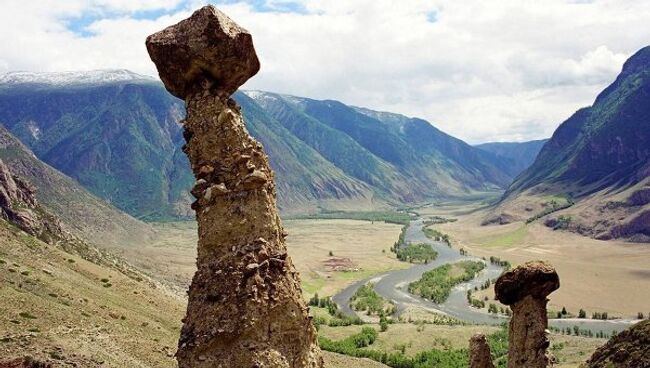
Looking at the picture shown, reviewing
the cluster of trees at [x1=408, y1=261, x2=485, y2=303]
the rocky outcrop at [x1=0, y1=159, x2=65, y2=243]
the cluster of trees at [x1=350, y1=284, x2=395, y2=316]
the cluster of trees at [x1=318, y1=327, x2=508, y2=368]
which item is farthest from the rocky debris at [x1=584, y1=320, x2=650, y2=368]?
the cluster of trees at [x1=408, y1=261, x2=485, y2=303]

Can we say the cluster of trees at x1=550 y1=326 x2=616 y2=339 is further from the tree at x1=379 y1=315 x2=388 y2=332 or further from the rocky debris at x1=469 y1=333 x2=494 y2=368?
the rocky debris at x1=469 y1=333 x2=494 y2=368

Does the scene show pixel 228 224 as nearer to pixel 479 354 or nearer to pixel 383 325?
pixel 479 354

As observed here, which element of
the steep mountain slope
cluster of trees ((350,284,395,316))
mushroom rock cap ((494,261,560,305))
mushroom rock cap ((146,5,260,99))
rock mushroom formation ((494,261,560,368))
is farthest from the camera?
the steep mountain slope

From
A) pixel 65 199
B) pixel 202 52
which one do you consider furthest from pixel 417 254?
pixel 202 52

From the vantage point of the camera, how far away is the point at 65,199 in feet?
534

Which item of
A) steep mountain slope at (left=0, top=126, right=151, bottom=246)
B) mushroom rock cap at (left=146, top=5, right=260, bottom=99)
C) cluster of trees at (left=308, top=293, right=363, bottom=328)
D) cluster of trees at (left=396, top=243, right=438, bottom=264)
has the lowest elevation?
cluster of trees at (left=308, top=293, right=363, bottom=328)

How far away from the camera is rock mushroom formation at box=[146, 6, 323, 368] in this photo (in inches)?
478

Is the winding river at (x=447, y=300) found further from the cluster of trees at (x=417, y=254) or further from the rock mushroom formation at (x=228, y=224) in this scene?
the rock mushroom formation at (x=228, y=224)

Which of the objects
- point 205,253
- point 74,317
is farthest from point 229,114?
point 74,317

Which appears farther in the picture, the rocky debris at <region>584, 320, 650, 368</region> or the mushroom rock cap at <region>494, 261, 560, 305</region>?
the mushroom rock cap at <region>494, 261, 560, 305</region>

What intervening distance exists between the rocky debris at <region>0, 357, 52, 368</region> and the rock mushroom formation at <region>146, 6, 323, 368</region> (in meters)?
26.5

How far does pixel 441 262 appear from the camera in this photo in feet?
564

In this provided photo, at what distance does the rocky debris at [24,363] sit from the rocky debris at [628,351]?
97.9ft

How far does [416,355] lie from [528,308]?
204ft
